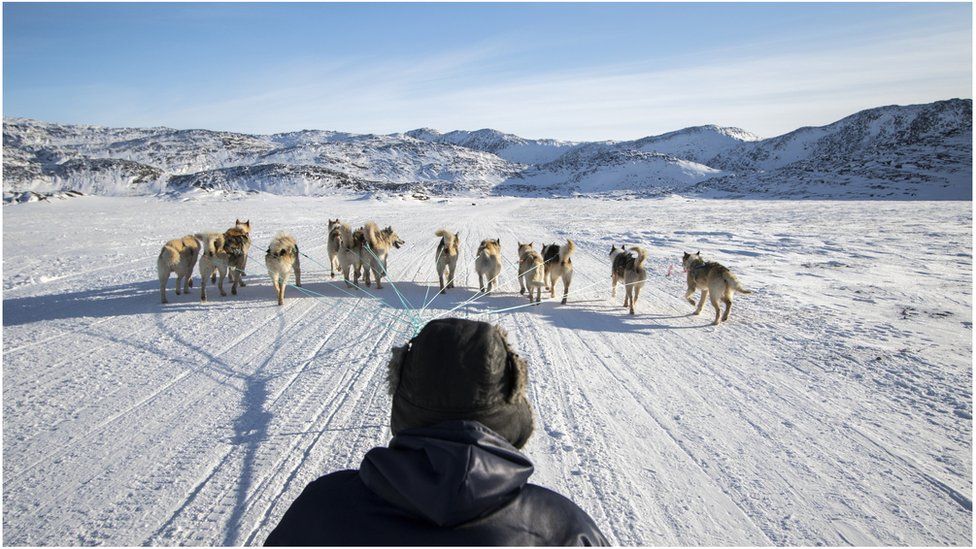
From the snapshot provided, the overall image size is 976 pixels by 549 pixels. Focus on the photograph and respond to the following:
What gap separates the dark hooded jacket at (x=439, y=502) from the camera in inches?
46.4

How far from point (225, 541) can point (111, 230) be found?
63.6 feet

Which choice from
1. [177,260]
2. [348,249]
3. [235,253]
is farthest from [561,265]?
[177,260]

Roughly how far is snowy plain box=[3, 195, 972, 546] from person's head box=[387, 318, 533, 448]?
1.91m

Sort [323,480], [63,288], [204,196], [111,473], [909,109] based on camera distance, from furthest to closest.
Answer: [909,109]
[204,196]
[63,288]
[111,473]
[323,480]

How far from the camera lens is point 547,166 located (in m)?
127

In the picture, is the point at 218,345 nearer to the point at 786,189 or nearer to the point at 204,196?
the point at 204,196

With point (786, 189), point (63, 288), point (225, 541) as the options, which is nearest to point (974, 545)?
point (225, 541)

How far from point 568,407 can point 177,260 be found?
702cm

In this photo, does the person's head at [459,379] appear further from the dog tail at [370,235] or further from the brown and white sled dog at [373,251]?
the dog tail at [370,235]

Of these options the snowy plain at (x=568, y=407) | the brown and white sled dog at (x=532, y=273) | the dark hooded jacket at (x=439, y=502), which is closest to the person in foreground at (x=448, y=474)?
the dark hooded jacket at (x=439, y=502)

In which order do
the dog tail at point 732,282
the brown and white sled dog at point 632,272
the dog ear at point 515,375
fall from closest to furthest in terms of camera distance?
1. the dog ear at point 515,375
2. the dog tail at point 732,282
3. the brown and white sled dog at point 632,272

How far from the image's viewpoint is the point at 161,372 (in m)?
5.11

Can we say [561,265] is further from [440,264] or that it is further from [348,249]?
[348,249]

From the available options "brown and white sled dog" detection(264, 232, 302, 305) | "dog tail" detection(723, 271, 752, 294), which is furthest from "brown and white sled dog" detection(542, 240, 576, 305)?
"brown and white sled dog" detection(264, 232, 302, 305)
